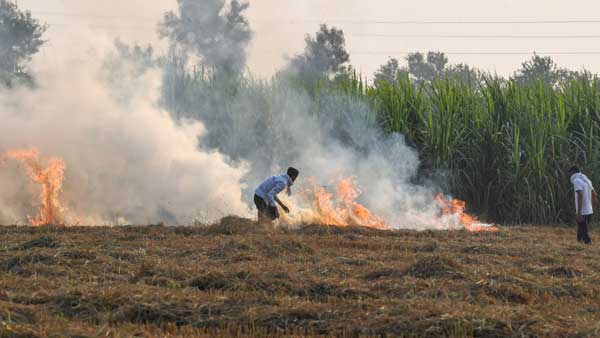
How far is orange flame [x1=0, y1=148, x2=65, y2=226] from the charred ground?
334 cm

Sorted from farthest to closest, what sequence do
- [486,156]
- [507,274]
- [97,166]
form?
[486,156]
[97,166]
[507,274]

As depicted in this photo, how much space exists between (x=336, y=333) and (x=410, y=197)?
12208mm

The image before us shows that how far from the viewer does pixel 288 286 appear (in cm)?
920

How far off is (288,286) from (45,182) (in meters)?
9.32

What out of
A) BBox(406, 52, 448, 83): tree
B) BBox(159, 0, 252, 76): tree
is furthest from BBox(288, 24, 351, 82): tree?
BBox(406, 52, 448, 83): tree

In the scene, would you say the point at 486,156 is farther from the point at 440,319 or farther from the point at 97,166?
the point at 440,319

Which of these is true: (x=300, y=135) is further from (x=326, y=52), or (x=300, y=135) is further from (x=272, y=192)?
(x=326, y=52)

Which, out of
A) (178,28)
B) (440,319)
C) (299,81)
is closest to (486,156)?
(299,81)

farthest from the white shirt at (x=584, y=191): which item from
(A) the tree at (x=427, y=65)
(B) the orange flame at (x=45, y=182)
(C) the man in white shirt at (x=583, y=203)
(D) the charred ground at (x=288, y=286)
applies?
(A) the tree at (x=427, y=65)

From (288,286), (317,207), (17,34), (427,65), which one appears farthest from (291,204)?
(427,65)

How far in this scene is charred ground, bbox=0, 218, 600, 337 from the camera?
7.52 meters

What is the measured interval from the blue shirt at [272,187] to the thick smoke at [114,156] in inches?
114

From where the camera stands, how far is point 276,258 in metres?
11.5

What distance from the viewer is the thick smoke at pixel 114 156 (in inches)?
715
